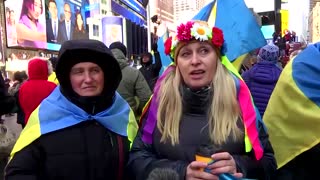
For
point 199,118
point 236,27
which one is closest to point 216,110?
point 199,118

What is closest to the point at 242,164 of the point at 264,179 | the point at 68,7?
the point at 264,179

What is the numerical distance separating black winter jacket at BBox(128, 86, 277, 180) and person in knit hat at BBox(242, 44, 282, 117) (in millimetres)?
2432

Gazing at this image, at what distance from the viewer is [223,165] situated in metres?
1.87

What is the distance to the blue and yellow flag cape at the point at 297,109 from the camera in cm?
213

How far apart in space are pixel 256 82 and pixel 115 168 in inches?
113

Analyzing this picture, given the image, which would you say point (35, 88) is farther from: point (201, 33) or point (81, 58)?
point (201, 33)

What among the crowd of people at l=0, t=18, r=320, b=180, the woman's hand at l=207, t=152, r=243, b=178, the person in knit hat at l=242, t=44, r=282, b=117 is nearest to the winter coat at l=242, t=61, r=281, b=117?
the person in knit hat at l=242, t=44, r=282, b=117

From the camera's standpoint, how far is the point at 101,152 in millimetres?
2225

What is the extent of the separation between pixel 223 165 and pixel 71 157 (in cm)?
77

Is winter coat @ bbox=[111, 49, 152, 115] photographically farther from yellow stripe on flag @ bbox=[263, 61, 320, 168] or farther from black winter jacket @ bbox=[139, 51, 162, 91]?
yellow stripe on flag @ bbox=[263, 61, 320, 168]

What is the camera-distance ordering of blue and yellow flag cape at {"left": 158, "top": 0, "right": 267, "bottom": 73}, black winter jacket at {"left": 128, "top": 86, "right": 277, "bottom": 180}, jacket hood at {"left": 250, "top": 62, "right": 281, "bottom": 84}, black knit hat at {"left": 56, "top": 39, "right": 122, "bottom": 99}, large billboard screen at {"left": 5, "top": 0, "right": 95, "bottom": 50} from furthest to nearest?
large billboard screen at {"left": 5, "top": 0, "right": 95, "bottom": 50}, blue and yellow flag cape at {"left": 158, "top": 0, "right": 267, "bottom": 73}, jacket hood at {"left": 250, "top": 62, "right": 281, "bottom": 84}, black knit hat at {"left": 56, "top": 39, "right": 122, "bottom": 99}, black winter jacket at {"left": 128, "top": 86, "right": 277, "bottom": 180}

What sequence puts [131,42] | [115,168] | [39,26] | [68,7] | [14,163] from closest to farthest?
1. [14,163]
2. [115,168]
3. [39,26]
4. [68,7]
5. [131,42]

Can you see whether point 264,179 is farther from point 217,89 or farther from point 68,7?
point 68,7

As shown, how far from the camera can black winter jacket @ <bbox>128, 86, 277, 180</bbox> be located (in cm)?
210
